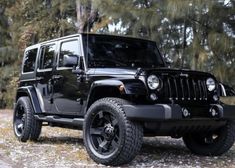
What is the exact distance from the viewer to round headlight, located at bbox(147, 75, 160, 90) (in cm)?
629

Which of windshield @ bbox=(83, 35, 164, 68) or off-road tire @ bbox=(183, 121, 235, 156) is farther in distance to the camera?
windshield @ bbox=(83, 35, 164, 68)

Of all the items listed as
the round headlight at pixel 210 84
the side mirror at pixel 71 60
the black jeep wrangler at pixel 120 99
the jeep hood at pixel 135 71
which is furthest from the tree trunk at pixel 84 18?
the round headlight at pixel 210 84

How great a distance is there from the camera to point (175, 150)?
840cm

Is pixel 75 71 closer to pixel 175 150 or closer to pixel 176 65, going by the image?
pixel 175 150

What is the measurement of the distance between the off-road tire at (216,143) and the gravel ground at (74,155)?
5.3 inches

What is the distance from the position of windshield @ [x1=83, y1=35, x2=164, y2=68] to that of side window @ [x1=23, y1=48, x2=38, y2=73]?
207cm

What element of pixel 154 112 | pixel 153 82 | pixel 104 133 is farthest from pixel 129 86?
pixel 104 133

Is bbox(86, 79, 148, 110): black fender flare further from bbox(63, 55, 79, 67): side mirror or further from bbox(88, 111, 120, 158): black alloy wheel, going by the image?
bbox(63, 55, 79, 67): side mirror

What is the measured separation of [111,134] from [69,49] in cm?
219

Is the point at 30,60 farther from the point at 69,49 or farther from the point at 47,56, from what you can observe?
the point at 69,49

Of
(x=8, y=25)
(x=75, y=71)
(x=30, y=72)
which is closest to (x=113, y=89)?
(x=75, y=71)

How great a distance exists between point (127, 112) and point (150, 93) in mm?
415

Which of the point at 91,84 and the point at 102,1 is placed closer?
the point at 91,84

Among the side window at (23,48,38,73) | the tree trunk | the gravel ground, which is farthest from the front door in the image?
the tree trunk
